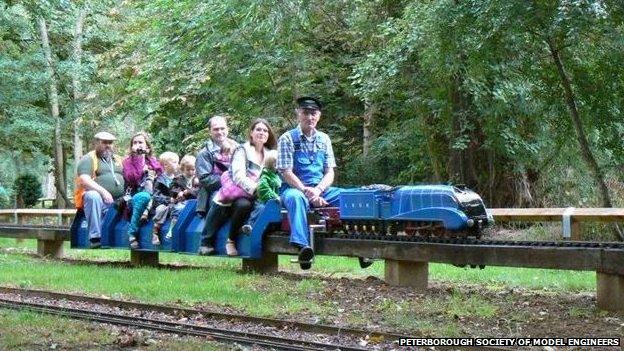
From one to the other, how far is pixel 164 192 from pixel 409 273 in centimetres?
410

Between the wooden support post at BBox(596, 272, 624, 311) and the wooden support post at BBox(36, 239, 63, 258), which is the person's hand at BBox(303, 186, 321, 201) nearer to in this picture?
the wooden support post at BBox(596, 272, 624, 311)

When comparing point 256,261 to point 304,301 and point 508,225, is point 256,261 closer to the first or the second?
point 304,301

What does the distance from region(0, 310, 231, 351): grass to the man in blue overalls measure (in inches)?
101

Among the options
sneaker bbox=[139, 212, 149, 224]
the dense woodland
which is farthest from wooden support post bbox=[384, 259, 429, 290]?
sneaker bbox=[139, 212, 149, 224]

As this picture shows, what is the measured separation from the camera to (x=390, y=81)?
614 inches

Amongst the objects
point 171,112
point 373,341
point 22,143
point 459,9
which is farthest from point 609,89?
point 22,143

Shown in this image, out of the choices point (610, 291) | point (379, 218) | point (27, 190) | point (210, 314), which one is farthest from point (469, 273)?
point (27, 190)

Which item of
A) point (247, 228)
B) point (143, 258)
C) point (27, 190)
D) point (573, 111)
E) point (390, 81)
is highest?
point (390, 81)

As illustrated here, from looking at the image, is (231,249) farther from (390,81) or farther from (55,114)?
(55,114)

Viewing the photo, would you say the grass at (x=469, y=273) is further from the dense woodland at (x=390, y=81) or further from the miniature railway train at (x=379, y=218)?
the dense woodland at (x=390, y=81)

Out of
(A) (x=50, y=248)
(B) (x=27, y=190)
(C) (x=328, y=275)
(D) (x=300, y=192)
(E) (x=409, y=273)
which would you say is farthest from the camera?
(B) (x=27, y=190)

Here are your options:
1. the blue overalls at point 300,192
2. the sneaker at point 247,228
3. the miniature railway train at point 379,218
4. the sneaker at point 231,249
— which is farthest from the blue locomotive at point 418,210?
the sneaker at point 231,249

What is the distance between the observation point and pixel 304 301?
7.95 m

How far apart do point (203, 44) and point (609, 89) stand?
28.7 ft
